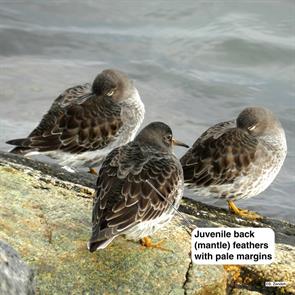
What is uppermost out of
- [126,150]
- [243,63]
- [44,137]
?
[126,150]

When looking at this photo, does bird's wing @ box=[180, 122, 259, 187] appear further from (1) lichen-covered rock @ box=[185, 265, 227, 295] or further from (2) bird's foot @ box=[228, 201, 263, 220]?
(1) lichen-covered rock @ box=[185, 265, 227, 295]

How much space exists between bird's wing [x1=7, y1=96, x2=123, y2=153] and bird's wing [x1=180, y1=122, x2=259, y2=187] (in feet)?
3.98

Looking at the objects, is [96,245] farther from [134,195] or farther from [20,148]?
[20,148]

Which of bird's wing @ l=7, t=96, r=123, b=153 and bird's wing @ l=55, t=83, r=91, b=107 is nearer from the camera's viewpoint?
bird's wing @ l=7, t=96, r=123, b=153

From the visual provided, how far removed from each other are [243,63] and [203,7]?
97.9 inches

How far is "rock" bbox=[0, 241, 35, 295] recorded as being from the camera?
5.21 m

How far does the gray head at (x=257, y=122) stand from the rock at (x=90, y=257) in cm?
219

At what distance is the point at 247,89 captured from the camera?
16.1 meters

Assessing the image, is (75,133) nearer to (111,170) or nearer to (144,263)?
(111,170)

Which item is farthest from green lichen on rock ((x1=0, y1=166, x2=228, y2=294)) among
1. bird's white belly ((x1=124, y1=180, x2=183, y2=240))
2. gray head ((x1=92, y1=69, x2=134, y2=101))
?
gray head ((x1=92, y1=69, x2=134, y2=101))

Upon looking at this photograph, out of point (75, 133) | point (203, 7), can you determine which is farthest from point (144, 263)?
point (203, 7)

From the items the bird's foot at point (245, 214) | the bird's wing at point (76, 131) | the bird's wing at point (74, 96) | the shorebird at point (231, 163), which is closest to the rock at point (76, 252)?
the bird's foot at point (245, 214)

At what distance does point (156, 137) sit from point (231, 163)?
1.64 m

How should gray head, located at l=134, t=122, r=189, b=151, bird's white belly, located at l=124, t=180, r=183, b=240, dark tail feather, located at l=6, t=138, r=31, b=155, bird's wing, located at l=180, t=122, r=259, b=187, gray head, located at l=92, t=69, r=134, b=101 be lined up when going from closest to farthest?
bird's white belly, located at l=124, t=180, r=183, b=240 < gray head, located at l=134, t=122, r=189, b=151 < bird's wing, located at l=180, t=122, r=259, b=187 < dark tail feather, located at l=6, t=138, r=31, b=155 < gray head, located at l=92, t=69, r=134, b=101
